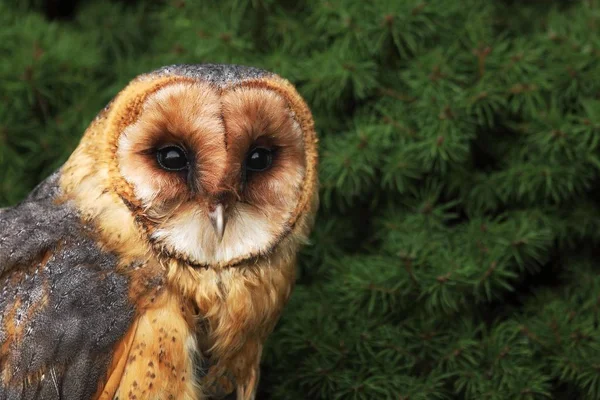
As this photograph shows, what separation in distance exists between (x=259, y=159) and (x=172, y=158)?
164 mm

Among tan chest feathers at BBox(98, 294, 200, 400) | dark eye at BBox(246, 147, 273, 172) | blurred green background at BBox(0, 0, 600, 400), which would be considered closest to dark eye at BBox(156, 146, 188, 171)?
dark eye at BBox(246, 147, 273, 172)

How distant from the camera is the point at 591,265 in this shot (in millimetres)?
2270

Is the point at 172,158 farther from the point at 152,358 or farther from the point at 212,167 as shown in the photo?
the point at 152,358

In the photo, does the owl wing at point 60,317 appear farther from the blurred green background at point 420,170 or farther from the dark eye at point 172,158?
the blurred green background at point 420,170

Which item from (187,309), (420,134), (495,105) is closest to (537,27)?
(495,105)

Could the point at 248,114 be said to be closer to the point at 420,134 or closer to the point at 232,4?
the point at 420,134

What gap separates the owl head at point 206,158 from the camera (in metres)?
1.49

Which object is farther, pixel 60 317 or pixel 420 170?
pixel 420 170

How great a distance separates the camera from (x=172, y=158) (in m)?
1.52

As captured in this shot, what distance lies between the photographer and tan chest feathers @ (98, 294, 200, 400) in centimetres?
154

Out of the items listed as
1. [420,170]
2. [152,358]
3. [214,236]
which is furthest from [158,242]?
[420,170]

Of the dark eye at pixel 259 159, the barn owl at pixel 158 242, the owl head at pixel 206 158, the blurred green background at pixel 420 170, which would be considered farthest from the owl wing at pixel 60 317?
the blurred green background at pixel 420 170

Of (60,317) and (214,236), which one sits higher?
(214,236)

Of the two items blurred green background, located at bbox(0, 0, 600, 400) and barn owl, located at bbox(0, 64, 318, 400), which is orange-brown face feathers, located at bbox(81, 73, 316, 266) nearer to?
barn owl, located at bbox(0, 64, 318, 400)
